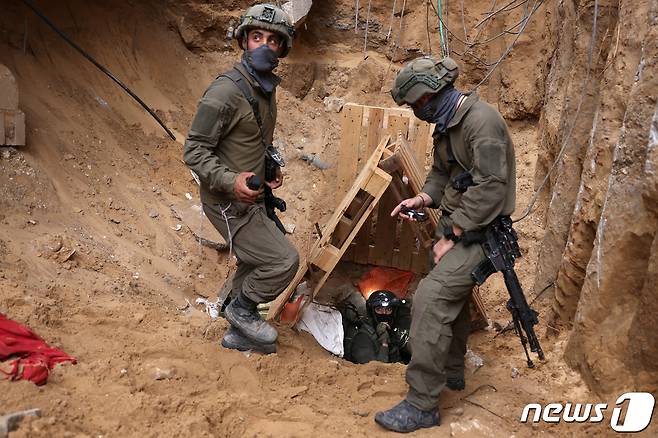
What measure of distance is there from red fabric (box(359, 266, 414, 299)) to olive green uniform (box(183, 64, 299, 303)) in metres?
2.83

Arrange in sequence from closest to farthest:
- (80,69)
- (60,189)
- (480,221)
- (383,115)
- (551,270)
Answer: (480,221)
(551,270)
(60,189)
(383,115)
(80,69)

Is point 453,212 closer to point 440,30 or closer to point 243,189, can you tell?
point 243,189

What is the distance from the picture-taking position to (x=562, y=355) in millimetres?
4426

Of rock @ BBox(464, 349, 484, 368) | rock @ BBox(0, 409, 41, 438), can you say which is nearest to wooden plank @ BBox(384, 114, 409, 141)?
rock @ BBox(464, 349, 484, 368)

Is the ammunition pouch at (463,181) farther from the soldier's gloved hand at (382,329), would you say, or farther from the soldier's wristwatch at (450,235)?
the soldier's gloved hand at (382,329)

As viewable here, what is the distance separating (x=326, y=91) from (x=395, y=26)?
142 centimetres

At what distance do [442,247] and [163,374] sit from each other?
6.35 feet

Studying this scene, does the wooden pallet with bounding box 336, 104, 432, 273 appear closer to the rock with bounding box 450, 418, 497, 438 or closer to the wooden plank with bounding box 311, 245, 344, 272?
the wooden plank with bounding box 311, 245, 344, 272

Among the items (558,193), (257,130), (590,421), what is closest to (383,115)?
(558,193)

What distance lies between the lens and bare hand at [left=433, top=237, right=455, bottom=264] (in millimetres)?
3850

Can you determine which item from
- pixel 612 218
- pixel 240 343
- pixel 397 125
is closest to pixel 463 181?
pixel 612 218

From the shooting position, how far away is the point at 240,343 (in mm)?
4500

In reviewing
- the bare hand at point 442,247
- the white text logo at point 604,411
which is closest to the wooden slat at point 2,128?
the bare hand at point 442,247

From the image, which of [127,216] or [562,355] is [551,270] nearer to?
[562,355]
